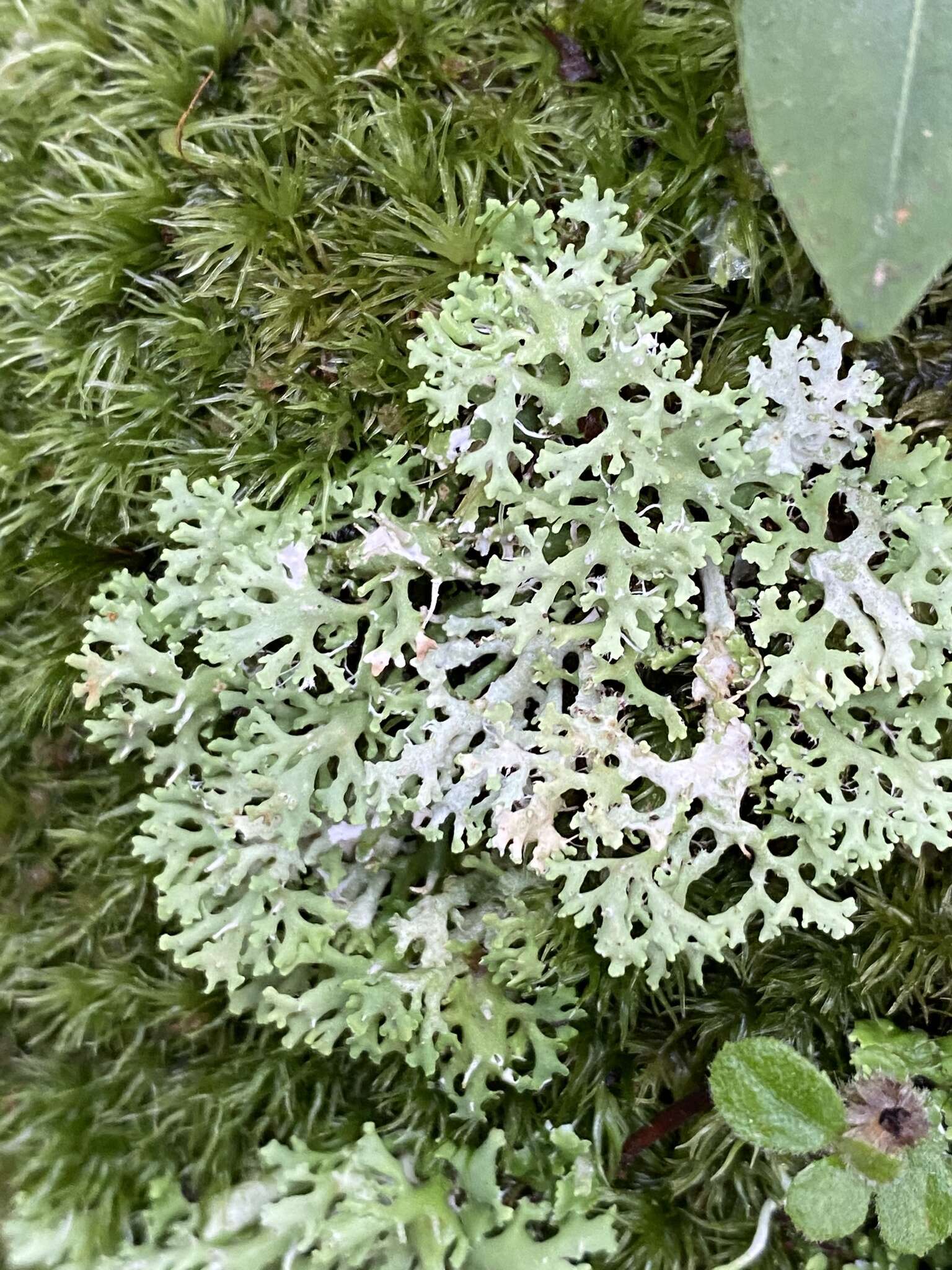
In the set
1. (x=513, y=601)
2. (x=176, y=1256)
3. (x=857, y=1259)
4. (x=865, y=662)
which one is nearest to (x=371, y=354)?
(x=513, y=601)

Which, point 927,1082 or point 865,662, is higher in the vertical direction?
point 865,662

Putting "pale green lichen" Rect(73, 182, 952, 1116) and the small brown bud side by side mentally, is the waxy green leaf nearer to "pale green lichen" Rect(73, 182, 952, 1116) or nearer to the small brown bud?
"pale green lichen" Rect(73, 182, 952, 1116)

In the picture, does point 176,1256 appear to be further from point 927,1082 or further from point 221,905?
point 927,1082

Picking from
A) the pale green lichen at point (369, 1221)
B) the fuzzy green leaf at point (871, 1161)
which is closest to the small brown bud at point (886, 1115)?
the fuzzy green leaf at point (871, 1161)

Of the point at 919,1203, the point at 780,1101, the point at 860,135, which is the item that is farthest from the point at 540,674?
the point at 919,1203

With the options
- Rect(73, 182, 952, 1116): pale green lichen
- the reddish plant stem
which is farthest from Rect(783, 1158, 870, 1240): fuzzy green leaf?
Rect(73, 182, 952, 1116): pale green lichen

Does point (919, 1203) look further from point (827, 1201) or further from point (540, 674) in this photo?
point (540, 674)

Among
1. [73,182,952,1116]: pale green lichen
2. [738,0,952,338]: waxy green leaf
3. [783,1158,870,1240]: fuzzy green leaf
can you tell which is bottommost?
[783,1158,870,1240]: fuzzy green leaf
